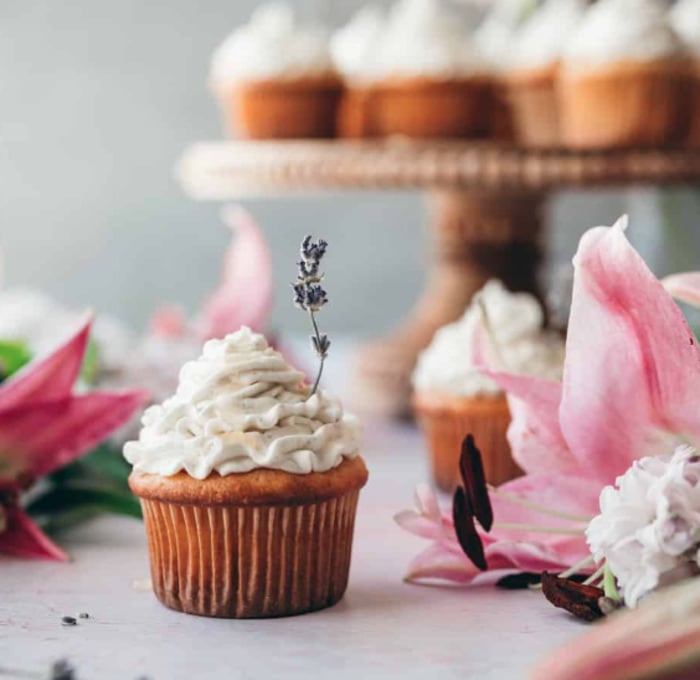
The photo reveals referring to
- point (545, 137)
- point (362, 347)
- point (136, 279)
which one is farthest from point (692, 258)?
point (136, 279)

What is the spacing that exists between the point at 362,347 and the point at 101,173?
174 cm

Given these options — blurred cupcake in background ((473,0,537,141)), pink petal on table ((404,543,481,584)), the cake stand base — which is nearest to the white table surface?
pink petal on table ((404,543,481,584))

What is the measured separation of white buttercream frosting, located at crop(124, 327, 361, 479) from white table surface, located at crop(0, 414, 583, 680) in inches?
4.3

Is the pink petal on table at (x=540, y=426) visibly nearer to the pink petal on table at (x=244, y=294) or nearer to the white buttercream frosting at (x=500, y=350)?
the white buttercream frosting at (x=500, y=350)

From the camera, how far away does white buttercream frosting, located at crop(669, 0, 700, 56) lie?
1.88 meters

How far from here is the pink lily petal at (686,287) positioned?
0.92 meters

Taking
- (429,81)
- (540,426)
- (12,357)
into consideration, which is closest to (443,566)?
(540,426)

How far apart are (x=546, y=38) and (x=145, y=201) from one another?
5.69ft

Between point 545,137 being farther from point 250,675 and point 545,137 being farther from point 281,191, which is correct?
point 250,675

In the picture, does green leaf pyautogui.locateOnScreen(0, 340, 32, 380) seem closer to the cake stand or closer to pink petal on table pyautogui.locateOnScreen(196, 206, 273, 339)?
pink petal on table pyautogui.locateOnScreen(196, 206, 273, 339)

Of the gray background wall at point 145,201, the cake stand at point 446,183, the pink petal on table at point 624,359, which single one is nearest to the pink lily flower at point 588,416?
the pink petal on table at point 624,359

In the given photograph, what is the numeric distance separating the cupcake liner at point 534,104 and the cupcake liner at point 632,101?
13 cm

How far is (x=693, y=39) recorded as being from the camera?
6.26ft

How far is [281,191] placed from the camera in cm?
174
